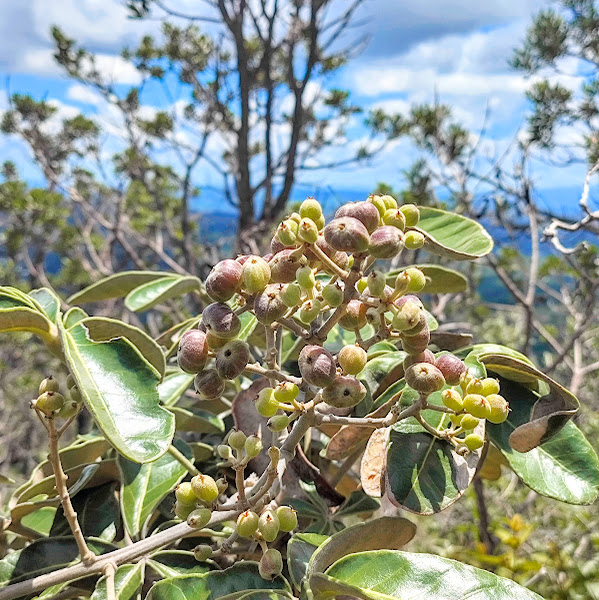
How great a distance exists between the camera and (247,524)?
54 cm

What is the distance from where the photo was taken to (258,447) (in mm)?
568

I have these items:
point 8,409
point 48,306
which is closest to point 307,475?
point 48,306

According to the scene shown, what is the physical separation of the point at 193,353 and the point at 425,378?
23cm

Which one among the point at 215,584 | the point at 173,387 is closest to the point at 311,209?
the point at 215,584

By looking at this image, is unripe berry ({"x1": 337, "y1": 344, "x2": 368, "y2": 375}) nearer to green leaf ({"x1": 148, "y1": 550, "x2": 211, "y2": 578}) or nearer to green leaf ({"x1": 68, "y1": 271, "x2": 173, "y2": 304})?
green leaf ({"x1": 148, "y1": 550, "x2": 211, "y2": 578})

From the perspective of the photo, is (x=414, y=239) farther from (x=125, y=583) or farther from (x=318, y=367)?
(x=125, y=583)

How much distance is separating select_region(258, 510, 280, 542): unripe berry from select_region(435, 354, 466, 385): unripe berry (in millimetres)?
222

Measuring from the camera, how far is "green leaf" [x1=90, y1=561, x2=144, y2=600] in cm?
60

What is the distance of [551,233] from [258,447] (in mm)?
730

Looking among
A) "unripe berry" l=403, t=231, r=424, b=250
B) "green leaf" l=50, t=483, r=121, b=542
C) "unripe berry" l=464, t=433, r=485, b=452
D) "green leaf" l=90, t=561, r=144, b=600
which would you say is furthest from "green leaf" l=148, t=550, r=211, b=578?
"unripe berry" l=403, t=231, r=424, b=250

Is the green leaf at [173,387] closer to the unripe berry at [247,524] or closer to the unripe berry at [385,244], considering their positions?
the unripe berry at [247,524]

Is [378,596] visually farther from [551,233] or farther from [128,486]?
[551,233]

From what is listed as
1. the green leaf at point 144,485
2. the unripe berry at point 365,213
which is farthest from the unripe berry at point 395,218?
the green leaf at point 144,485

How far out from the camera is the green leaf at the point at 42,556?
2.41 ft
